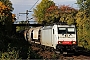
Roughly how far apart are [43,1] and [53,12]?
6.69m

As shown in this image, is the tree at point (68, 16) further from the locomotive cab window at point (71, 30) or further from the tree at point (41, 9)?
the tree at point (41, 9)

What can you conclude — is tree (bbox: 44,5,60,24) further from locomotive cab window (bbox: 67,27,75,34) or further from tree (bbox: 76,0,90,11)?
locomotive cab window (bbox: 67,27,75,34)

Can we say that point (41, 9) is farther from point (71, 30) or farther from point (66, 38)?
point (66, 38)

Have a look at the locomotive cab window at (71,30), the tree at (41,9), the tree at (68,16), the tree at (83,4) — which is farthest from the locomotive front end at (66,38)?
the tree at (41,9)

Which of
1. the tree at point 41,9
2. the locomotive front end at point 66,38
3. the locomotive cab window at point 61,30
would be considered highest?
the tree at point 41,9

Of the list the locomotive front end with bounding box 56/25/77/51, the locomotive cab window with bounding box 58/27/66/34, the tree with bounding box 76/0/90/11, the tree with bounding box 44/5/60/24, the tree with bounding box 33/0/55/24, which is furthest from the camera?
the tree with bounding box 33/0/55/24

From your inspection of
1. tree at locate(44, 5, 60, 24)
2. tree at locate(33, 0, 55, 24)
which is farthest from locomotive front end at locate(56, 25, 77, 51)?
tree at locate(33, 0, 55, 24)

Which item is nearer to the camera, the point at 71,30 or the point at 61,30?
the point at 61,30

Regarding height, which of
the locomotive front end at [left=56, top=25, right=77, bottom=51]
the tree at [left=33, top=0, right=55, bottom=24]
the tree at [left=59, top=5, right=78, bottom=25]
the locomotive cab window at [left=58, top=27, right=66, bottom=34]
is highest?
the tree at [left=33, top=0, right=55, bottom=24]

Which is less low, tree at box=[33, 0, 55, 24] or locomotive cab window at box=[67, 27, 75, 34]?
tree at box=[33, 0, 55, 24]

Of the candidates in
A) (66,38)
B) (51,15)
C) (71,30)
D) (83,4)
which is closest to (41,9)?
(51,15)

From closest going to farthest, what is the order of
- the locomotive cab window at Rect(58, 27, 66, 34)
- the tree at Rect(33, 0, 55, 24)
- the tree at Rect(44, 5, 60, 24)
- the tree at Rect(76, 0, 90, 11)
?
the locomotive cab window at Rect(58, 27, 66, 34)
the tree at Rect(76, 0, 90, 11)
the tree at Rect(44, 5, 60, 24)
the tree at Rect(33, 0, 55, 24)

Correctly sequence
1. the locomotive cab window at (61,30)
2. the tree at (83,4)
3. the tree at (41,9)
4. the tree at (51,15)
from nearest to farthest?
the locomotive cab window at (61,30) < the tree at (83,4) < the tree at (51,15) < the tree at (41,9)

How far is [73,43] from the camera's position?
2244 centimetres
